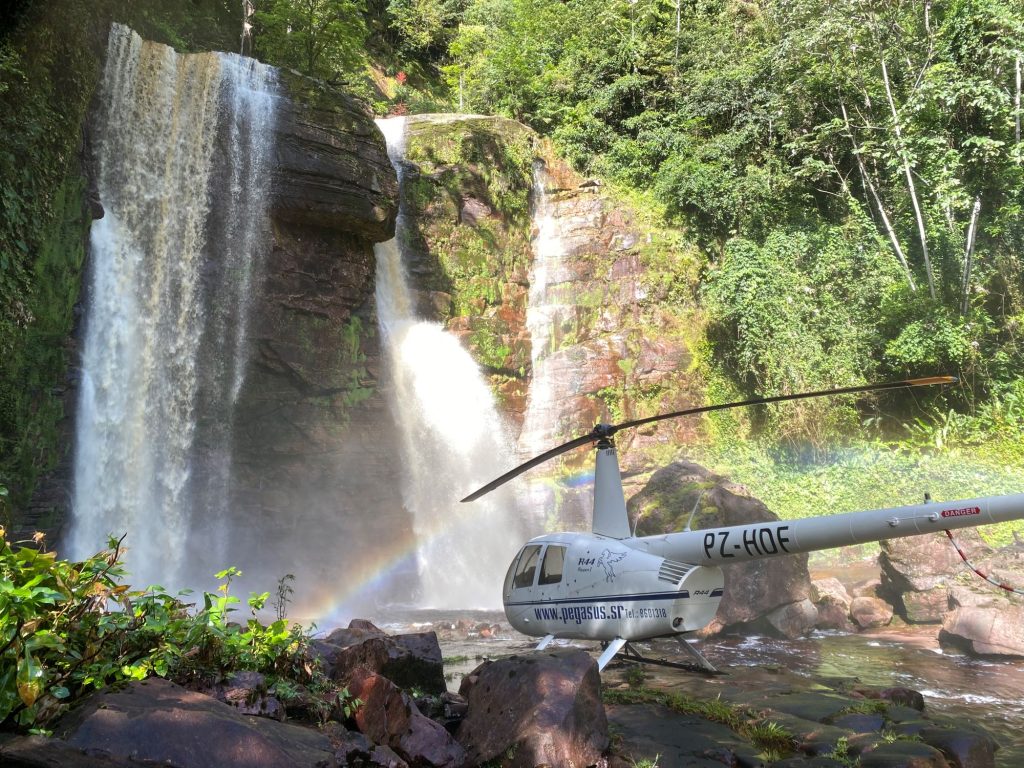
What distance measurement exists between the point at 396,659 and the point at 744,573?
7209 millimetres

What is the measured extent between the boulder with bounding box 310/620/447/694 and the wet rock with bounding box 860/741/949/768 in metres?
3.37

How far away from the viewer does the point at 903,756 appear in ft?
15.7

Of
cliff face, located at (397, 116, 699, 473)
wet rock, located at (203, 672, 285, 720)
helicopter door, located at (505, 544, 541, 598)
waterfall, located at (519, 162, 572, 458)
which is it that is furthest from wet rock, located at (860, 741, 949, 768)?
cliff face, located at (397, 116, 699, 473)

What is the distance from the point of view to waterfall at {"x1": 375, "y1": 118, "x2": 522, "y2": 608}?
18.2 metres

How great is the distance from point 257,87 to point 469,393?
369 inches

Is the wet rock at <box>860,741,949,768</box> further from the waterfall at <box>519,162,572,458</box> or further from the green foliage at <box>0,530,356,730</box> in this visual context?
the waterfall at <box>519,162,572,458</box>

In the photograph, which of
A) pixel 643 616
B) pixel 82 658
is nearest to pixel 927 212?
pixel 643 616

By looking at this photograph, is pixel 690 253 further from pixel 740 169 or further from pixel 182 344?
pixel 182 344

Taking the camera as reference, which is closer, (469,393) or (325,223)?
(325,223)

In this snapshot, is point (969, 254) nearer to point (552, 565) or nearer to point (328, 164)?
point (552, 565)

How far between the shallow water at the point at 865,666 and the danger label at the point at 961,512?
1.92m

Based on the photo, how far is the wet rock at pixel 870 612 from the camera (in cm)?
1200

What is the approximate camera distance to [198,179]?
52.5ft

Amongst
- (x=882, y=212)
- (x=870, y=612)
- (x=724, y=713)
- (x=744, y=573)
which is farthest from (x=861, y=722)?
(x=882, y=212)
